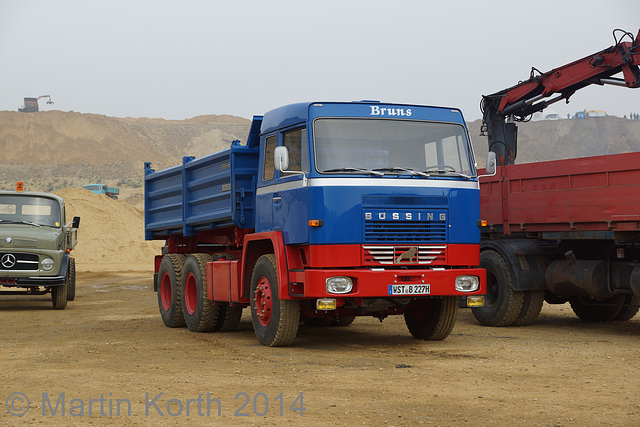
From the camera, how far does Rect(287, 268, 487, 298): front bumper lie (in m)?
9.37

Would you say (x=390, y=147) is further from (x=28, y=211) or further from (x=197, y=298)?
(x=28, y=211)

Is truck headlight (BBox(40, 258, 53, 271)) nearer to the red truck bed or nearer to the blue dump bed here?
the blue dump bed

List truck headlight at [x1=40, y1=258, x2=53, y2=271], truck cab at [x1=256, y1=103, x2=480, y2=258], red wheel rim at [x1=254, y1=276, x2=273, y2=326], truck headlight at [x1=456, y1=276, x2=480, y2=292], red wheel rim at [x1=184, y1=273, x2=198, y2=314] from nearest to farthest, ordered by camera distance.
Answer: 1. truck cab at [x1=256, y1=103, x2=480, y2=258]
2. truck headlight at [x1=456, y1=276, x2=480, y2=292]
3. red wheel rim at [x1=254, y1=276, x2=273, y2=326]
4. red wheel rim at [x1=184, y1=273, x2=198, y2=314]
5. truck headlight at [x1=40, y1=258, x2=53, y2=271]

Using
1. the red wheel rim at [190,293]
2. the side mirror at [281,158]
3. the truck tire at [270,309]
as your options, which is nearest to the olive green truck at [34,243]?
the red wheel rim at [190,293]

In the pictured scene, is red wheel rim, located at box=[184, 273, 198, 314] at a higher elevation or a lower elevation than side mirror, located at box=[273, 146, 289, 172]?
lower

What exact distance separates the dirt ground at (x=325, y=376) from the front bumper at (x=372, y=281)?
2.40 feet

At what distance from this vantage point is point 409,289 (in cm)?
956

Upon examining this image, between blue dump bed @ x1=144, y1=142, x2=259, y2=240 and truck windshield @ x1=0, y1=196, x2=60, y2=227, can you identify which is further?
truck windshield @ x1=0, y1=196, x2=60, y2=227

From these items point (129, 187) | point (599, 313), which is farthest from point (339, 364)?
point (129, 187)

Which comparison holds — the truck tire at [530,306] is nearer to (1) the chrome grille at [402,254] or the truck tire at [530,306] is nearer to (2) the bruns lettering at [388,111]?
(1) the chrome grille at [402,254]

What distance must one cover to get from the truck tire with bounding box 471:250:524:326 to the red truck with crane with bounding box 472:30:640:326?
0.6 inches

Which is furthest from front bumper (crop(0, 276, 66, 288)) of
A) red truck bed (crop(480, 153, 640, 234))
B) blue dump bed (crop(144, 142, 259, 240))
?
red truck bed (crop(480, 153, 640, 234))

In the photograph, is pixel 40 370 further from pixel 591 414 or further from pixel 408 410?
pixel 591 414

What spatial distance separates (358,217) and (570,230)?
397 cm
